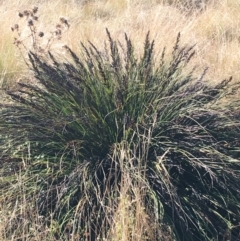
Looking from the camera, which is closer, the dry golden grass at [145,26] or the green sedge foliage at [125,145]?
the green sedge foliage at [125,145]

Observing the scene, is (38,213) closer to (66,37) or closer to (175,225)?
(175,225)

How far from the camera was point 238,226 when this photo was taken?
3426 mm

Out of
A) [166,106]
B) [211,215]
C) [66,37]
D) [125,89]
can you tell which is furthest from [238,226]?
[66,37]

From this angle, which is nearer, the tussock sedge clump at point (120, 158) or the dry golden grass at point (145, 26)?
the tussock sedge clump at point (120, 158)

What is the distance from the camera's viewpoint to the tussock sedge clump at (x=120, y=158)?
3.26 m

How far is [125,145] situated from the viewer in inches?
136

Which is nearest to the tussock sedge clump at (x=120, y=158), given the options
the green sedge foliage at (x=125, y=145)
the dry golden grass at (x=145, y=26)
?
the green sedge foliage at (x=125, y=145)

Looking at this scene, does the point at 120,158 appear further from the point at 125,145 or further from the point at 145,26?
the point at 145,26

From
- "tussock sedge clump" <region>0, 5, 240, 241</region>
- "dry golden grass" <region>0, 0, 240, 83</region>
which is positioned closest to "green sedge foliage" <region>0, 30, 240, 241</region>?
"tussock sedge clump" <region>0, 5, 240, 241</region>

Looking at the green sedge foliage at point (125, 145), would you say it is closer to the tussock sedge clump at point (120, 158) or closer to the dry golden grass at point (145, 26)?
the tussock sedge clump at point (120, 158)

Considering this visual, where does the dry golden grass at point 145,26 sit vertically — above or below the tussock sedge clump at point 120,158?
above

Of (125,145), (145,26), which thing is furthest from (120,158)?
(145,26)

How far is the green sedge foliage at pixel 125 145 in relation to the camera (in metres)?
3.32

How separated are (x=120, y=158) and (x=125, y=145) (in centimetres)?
14
